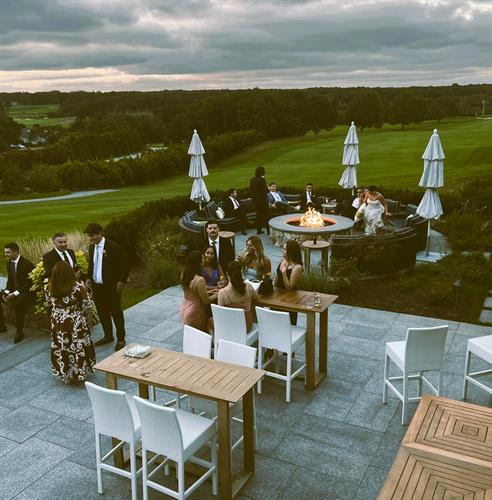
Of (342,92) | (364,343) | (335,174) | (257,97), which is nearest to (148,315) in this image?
(364,343)

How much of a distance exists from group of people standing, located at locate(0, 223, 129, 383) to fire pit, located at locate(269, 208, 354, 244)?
240 inches

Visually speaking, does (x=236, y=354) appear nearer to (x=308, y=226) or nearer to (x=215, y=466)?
(x=215, y=466)

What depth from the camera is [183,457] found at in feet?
14.6

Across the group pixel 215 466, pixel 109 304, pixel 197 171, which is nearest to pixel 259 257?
pixel 109 304

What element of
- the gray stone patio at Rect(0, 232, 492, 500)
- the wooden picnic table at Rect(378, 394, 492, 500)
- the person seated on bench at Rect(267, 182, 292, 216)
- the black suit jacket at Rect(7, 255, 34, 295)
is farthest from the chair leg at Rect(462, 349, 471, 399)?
the person seated on bench at Rect(267, 182, 292, 216)

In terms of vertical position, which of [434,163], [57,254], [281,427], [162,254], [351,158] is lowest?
[281,427]

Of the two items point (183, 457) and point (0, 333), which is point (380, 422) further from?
point (0, 333)

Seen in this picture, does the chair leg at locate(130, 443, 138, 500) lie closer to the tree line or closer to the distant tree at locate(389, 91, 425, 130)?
the tree line

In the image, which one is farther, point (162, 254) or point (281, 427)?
point (162, 254)

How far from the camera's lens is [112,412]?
15.3ft

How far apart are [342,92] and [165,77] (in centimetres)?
5351

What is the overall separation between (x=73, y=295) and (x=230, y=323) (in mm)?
2258

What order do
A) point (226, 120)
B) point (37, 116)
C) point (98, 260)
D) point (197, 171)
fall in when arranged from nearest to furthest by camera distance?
1. point (98, 260)
2. point (197, 171)
3. point (226, 120)
4. point (37, 116)

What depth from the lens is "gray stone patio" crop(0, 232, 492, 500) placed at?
5.12 metres
